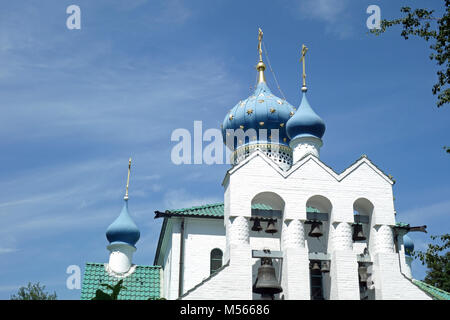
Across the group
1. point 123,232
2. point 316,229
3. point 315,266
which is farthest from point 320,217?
point 123,232

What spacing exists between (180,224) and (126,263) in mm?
2911

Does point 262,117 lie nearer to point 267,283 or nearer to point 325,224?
point 325,224

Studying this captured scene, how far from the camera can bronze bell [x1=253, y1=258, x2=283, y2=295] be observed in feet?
41.3

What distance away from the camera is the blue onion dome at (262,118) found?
73.6 ft

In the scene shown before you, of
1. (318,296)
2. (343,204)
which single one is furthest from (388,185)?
(318,296)

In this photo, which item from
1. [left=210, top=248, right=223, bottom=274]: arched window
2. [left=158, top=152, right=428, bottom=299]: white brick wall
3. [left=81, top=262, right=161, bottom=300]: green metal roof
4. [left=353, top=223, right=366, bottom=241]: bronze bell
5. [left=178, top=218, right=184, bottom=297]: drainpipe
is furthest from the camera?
[left=81, top=262, right=161, bottom=300]: green metal roof

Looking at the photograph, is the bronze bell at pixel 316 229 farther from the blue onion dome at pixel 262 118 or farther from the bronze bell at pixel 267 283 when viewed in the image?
the blue onion dome at pixel 262 118

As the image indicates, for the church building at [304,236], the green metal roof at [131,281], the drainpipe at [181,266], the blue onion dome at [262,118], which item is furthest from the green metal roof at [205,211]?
the blue onion dome at [262,118]

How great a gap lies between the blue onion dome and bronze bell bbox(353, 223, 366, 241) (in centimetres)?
866

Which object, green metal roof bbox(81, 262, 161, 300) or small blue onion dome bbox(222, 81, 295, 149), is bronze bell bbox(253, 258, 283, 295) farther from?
small blue onion dome bbox(222, 81, 295, 149)

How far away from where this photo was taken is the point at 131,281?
17828 mm

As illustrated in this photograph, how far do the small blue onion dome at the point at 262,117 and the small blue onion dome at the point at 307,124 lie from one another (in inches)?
110

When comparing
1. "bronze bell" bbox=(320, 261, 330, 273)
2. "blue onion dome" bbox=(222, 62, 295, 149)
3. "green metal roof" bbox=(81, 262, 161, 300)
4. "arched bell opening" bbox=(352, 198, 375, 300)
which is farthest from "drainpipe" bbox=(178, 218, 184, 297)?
"blue onion dome" bbox=(222, 62, 295, 149)
